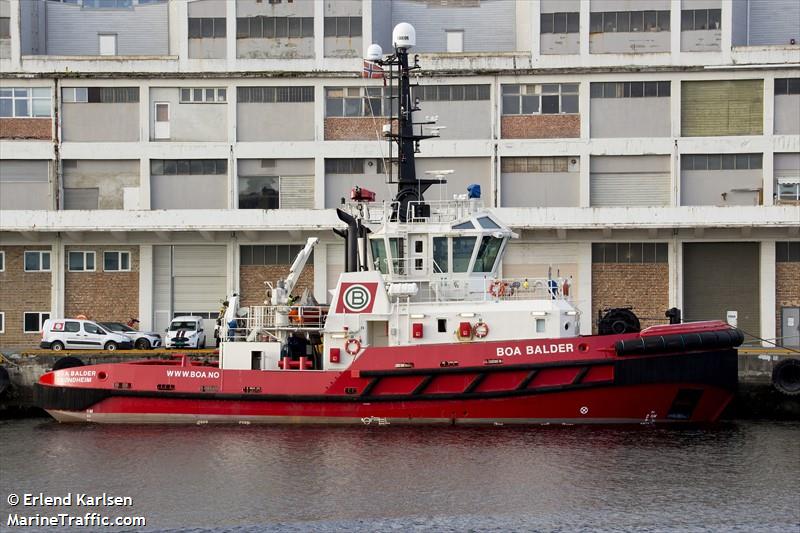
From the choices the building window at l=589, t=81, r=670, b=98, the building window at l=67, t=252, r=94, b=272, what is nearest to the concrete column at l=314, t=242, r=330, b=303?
the building window at l=67, t=252, r=94, b=272

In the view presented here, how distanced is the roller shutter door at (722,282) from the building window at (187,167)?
13350mm

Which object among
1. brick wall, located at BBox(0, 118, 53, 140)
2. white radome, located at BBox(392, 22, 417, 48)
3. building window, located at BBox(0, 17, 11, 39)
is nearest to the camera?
white radome, located at BBox(392, 22, 417, 48)

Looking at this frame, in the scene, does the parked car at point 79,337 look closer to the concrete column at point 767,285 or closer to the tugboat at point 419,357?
the tugboat at point 419,357

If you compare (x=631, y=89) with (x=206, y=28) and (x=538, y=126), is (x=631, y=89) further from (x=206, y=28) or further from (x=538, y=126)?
(x=206, y=28)

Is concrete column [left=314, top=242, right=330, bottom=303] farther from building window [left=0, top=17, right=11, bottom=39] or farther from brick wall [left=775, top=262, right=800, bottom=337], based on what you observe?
brick wall [left=775, top=262, right=800, bottom=337]

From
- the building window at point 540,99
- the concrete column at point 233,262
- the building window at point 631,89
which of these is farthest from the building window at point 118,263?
the building window at point 631,89

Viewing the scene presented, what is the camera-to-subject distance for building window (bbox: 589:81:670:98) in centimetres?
3228

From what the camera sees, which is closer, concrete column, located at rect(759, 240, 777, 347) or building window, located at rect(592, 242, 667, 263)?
concrete column, located at rect(759, 240, 777, 347)

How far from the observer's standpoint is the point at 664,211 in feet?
102

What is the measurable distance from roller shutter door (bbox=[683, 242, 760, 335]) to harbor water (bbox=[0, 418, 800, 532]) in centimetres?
988

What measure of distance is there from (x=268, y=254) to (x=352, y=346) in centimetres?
1166

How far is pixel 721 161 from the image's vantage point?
32188mm

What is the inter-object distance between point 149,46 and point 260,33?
4.93 metres

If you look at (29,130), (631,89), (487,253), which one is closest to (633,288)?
(631,89)
